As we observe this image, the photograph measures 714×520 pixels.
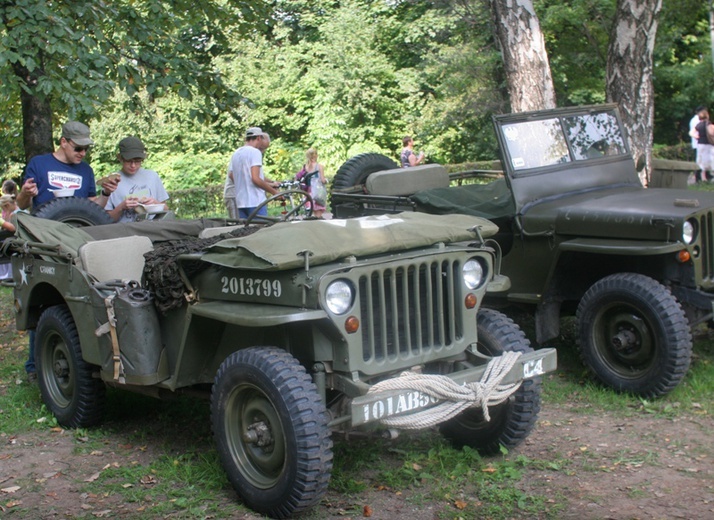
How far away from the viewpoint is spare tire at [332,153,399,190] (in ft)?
27.5

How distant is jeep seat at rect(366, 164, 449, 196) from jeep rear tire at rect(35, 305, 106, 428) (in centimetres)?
305

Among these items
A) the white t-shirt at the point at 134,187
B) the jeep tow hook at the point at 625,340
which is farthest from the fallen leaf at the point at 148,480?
the jeep tow hook at the point at 625,340

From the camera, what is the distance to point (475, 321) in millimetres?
4602

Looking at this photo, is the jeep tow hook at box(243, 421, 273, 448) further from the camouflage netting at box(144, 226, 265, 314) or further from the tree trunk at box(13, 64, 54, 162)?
the tree trunk at box(13, 64, 54, 162)

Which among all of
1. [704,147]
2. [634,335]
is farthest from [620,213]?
[704,147]

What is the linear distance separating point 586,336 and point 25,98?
6.81m

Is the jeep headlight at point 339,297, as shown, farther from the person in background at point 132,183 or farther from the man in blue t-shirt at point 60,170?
the man in blue t-shirt at point 60,170

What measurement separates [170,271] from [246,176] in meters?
4.40

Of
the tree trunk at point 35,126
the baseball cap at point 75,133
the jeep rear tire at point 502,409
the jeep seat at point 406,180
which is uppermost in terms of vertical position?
the tree trunk at point 35,126

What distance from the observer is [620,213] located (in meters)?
6.02

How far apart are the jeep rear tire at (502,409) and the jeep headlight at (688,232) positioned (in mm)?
1700

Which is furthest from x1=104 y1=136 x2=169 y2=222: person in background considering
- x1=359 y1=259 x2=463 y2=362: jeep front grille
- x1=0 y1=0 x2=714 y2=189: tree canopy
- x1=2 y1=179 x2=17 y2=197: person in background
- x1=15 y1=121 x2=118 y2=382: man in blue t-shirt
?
x1=0 y1=0 x2=714 y2=189: tree canopy

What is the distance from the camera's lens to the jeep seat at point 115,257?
5.37m

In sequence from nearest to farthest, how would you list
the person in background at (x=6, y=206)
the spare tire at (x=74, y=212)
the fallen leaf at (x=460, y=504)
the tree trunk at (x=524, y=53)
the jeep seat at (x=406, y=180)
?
the fallen leaf at (x=460, y=504)
the spare tire at (x=74, y=212)
the jeep seat at (x=406, y=180)
the tree trunk at (x=524, y=53)
the person in background at (x=6, y=206)
